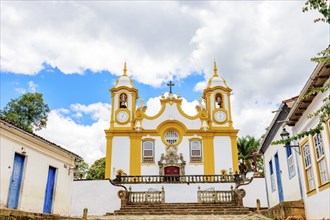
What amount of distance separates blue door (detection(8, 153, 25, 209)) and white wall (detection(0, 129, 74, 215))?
14 cm

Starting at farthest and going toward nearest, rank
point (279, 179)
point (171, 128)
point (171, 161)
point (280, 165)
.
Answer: point (171, 128)
point (171, 161)
point (279, 179)
point (280, 165)

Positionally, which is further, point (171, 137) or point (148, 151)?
point (171, 137)

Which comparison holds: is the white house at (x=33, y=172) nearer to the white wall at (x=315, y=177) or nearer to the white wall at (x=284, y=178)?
the white wall at (x=284, y=178)

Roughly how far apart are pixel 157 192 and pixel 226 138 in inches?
404

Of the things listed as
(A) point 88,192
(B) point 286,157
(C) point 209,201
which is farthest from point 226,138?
(B) point 286,157

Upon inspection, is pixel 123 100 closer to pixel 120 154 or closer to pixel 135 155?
pixel 120 154

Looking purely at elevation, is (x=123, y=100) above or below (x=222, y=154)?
above

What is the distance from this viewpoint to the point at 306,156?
963 centimetres

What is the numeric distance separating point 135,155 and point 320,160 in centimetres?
1852

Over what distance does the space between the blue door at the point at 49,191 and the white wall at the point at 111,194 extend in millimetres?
4532

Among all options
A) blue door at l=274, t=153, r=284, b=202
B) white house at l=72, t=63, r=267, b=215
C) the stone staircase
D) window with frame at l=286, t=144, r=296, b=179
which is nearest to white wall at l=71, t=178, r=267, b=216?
the stone staircase

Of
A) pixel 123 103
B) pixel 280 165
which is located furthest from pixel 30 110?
pixel 280 165

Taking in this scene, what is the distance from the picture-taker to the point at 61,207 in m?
14.5

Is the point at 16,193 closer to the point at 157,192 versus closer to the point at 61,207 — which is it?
the point at 61,207
